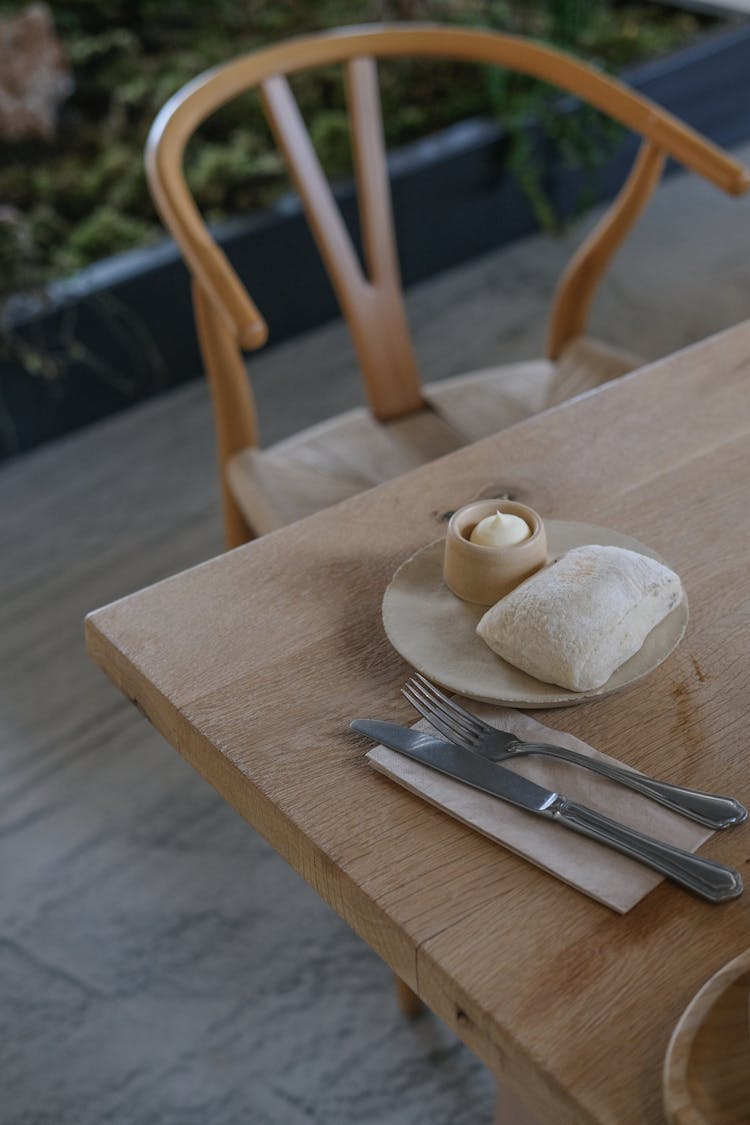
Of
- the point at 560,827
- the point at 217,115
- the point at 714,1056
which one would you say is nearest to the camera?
the point at 714,1056

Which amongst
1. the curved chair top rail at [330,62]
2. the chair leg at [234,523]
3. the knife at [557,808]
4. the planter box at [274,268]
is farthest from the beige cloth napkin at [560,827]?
the planter box at [274,268]

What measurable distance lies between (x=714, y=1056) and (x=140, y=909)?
1064 mm

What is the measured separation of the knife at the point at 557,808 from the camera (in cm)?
62

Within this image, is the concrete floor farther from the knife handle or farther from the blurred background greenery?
the knife handle

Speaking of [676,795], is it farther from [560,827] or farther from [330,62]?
[330,62]

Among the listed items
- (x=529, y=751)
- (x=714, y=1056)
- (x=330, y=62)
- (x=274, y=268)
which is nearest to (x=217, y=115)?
(x=274, y=268)

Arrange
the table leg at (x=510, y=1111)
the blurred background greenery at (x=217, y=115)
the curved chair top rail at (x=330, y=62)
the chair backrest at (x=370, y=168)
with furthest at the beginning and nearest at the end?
the blurred background greenery at (x=217, y=115)
the chair backrest at (x=370, y=168)
the curved chair top rail at (x=330, y=62)
the table leg at (x=510, y=1111)

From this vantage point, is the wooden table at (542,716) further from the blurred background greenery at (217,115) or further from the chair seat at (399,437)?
the blurred background greenery at (217,115)

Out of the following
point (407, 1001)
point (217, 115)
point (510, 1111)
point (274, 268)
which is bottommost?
point (407, 1001)

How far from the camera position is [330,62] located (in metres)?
1.46

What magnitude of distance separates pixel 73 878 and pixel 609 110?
1.12 meters

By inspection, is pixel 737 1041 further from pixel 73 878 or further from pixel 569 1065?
pixel 73 878

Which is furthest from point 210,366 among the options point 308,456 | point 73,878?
point 73,878

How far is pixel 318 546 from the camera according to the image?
2.95 ft
